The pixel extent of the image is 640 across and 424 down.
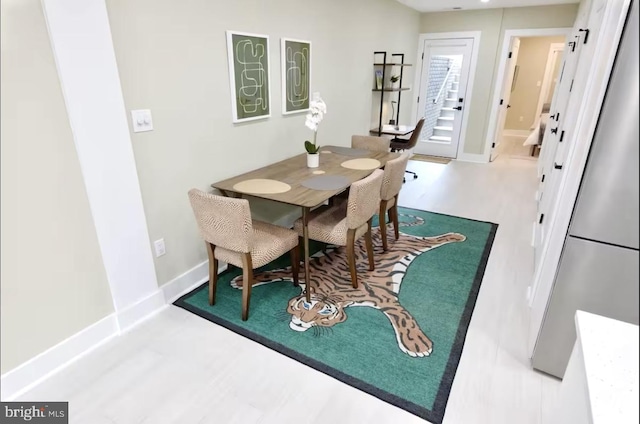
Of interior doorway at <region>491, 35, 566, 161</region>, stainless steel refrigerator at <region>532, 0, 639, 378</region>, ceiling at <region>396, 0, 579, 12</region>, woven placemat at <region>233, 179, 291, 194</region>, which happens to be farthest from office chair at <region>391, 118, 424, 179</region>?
stainless steel refrigerator at <region>532, 0, 639, 378</region>

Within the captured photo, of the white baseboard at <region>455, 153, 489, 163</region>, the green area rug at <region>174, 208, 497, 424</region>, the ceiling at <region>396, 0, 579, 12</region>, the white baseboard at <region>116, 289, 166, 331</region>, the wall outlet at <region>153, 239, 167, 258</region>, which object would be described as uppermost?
the ceiling at <region>396, 0, 579, 12</region>

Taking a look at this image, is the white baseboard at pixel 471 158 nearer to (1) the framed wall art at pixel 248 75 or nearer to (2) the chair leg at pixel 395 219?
(2) the chair leg at pixel 395 219

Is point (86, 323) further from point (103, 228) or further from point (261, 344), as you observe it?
point (261, 344)

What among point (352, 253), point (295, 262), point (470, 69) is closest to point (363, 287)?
point (352, 253)

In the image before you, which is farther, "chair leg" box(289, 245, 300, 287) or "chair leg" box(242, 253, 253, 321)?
"chair leg" box(289, 245, 300, 287)

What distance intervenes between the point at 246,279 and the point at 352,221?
773mm

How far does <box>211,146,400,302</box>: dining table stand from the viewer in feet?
7.48

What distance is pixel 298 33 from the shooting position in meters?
3.06

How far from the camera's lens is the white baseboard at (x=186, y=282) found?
2.37 m

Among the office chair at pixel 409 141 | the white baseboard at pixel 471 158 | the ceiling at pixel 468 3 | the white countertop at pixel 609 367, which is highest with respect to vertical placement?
the ceiling at pixel 468 3

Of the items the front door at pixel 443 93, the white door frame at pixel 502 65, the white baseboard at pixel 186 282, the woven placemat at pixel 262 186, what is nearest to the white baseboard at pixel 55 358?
the white baseboard at pixel 186 282

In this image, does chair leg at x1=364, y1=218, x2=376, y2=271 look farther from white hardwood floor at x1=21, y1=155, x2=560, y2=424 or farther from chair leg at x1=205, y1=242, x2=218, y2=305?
chair leg at x1=205, y1=242, x2=218, y2=305

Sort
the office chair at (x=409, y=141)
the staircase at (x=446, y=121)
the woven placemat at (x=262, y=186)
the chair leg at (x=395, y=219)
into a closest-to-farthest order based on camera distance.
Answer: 1. the woven placemat at (x=262, y=186)
2. the chair leg at (x=395, y=219)
3. the office chair at (x=409, y=141)
4. the staircase at (x=446, y=121)

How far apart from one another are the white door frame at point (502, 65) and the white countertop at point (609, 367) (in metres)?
5.99
